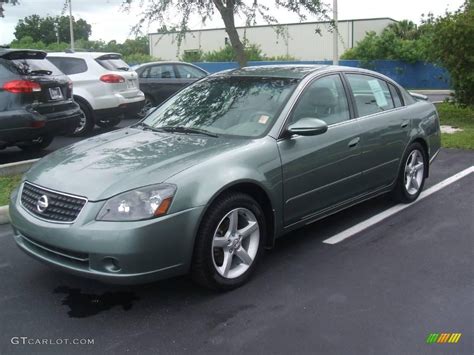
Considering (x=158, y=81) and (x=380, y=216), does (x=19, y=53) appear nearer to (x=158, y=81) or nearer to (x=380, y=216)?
(x=380, y=216)

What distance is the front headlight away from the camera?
345cm

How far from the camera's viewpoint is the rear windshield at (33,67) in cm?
758

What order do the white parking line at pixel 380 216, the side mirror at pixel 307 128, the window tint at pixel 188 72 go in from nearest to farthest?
1. the side mirror at pixel 307 128
2. the white parking line at pixel 380 216
3. the window tint at pixel 188 72

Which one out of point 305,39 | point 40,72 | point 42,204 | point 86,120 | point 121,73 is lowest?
point 86,120

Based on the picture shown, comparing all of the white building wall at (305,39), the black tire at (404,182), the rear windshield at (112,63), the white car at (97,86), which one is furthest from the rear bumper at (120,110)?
the white building wall at (305,39)

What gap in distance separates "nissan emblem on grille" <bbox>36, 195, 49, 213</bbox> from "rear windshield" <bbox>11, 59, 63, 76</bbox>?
4335 millimetres

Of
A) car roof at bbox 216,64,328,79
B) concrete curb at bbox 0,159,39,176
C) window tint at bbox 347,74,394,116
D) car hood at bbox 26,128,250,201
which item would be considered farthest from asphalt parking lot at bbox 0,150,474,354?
concrete curb at bbox 0,159,39,176

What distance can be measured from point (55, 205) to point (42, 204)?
0.13 metres

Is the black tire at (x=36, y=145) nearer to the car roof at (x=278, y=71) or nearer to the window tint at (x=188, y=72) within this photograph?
the car roof at (x=278, y=71)

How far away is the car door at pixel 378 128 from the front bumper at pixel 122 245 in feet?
7.31

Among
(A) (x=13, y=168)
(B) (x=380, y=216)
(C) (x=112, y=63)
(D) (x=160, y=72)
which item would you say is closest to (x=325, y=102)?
(B) (x=380, y=216)

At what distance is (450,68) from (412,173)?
767 cm

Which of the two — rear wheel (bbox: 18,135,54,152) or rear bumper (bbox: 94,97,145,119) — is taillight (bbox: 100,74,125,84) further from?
rear wheel (bbox: 18,135,54,152)

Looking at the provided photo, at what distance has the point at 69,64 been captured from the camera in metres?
11.2
